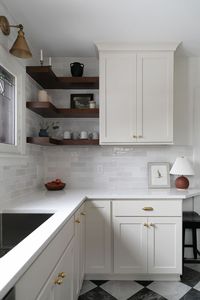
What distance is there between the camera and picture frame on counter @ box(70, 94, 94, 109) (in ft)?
9.48

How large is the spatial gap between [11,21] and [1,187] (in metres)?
1.40

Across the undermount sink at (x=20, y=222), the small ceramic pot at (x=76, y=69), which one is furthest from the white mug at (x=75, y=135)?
the undermount sink at (x=20, y=222)

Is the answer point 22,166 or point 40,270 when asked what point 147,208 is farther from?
point 40,270

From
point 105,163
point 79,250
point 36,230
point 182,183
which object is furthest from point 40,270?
point 182,183

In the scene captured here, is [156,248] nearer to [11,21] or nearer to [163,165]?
[163,165]

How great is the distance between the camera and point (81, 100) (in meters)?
2.90

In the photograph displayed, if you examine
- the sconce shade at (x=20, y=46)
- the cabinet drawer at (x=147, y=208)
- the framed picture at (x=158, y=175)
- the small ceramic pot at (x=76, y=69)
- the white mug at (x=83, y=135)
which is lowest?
the cabinet drawer at (x=147, y=208)

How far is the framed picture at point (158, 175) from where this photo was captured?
2822 mm

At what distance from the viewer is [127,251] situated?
2344mm

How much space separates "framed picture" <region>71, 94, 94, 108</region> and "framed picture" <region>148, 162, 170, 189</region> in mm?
1045

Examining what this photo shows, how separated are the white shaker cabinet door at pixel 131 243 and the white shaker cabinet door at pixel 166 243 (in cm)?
7

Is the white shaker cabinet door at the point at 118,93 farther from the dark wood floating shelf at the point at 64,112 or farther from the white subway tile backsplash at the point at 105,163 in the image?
the white subway tile backsplash at the point at 105,163

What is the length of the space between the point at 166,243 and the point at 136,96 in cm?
150

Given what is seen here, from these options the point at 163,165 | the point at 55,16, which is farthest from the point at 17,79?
the point at 163,165
